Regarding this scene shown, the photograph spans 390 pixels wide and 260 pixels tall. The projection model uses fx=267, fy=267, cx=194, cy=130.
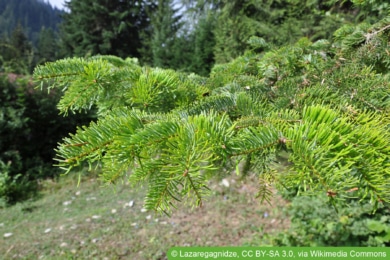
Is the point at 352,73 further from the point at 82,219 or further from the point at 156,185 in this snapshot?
the point at 82,219

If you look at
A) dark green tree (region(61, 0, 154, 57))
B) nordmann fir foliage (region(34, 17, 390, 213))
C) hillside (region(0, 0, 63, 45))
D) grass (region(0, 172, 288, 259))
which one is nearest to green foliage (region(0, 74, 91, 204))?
grass (region(0, 172, 288, 259))

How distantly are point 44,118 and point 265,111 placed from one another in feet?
21.8

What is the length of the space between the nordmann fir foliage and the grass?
273 cm

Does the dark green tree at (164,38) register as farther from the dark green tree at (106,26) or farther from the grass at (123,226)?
the grass at (123,226)

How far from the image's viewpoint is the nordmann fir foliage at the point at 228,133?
480 mm

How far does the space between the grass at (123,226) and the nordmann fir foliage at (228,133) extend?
107 inches

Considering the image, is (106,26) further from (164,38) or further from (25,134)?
(25,134)

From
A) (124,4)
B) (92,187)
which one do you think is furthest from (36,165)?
(124,4)

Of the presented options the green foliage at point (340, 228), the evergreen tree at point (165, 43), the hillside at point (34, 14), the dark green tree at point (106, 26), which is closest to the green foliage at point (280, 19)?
the green foliage at point (340, 228)

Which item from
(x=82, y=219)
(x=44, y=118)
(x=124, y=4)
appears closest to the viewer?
(x=82, y=219)

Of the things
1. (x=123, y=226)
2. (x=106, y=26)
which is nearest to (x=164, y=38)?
(x=106, y=26)

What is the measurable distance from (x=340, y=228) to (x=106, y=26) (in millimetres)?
15721

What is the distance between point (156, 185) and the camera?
0.55 metres

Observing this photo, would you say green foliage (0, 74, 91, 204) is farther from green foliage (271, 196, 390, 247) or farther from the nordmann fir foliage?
the nordmann fir foliage
